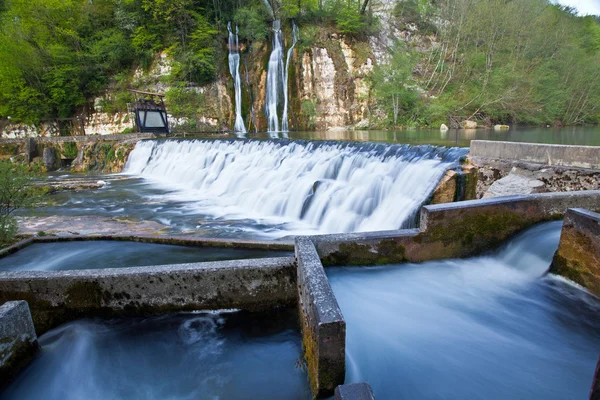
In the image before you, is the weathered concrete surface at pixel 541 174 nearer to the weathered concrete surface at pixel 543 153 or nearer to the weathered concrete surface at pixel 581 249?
the weathered concrete surface at pixel 543 153

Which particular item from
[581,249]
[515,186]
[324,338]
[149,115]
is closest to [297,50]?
[149,115]

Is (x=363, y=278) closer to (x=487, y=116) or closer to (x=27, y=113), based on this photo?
(x=487, y=116)

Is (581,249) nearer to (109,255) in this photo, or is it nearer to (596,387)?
(596,387)

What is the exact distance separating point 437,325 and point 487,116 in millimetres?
30482

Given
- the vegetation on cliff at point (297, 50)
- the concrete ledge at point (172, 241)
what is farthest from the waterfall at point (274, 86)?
the concrete ledge at point (172, 241)

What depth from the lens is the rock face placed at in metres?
6.28

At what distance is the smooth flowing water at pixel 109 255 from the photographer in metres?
5.23

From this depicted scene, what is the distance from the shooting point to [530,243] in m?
4.41

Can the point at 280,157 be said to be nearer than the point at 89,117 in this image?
Yes

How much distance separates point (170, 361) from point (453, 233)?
3.75m

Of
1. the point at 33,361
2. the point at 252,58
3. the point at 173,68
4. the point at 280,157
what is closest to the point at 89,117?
the point at 173,68

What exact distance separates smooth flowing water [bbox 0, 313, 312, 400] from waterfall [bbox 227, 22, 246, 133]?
25.8 m

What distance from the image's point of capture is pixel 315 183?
952 centimetres

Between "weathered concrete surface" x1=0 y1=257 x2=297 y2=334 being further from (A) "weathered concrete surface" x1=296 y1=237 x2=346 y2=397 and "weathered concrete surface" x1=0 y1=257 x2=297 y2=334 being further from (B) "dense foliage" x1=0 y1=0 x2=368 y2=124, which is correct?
(B) "dense foliage" x1=0 y1=0 x2=368 y2=124
